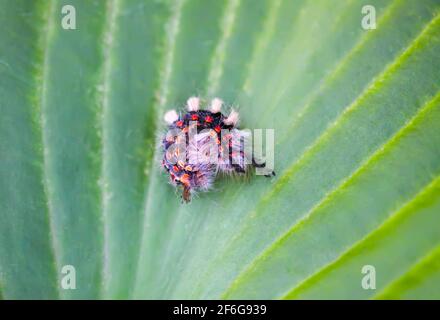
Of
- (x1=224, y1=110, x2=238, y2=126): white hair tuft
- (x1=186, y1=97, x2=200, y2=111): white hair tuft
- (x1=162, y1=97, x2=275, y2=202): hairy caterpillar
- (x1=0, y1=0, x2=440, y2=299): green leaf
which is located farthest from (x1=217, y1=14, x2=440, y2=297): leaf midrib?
(x1=186, y1=97, x2=200, y2=111): white hair tuft

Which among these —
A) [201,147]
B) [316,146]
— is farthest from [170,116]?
[316,146]

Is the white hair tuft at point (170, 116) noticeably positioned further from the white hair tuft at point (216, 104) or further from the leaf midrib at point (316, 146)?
the leaf midrib at point (316, 146)

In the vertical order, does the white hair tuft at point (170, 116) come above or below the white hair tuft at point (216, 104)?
below

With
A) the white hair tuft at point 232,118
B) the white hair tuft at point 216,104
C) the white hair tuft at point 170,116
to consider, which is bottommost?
the white hair tuft at point 232,118

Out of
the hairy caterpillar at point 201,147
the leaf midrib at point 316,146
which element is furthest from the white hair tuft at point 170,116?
the leaf midrib at point 316,146

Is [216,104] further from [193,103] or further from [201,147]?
[201,147]

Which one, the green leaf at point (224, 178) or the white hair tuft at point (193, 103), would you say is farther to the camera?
the white hair tuft at point (193, 103)

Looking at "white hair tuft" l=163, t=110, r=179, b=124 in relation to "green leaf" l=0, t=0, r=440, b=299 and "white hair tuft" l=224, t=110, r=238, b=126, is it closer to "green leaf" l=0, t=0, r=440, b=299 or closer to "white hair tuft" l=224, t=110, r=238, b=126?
"green leaf" l=0, t=0, r=440, b=299
